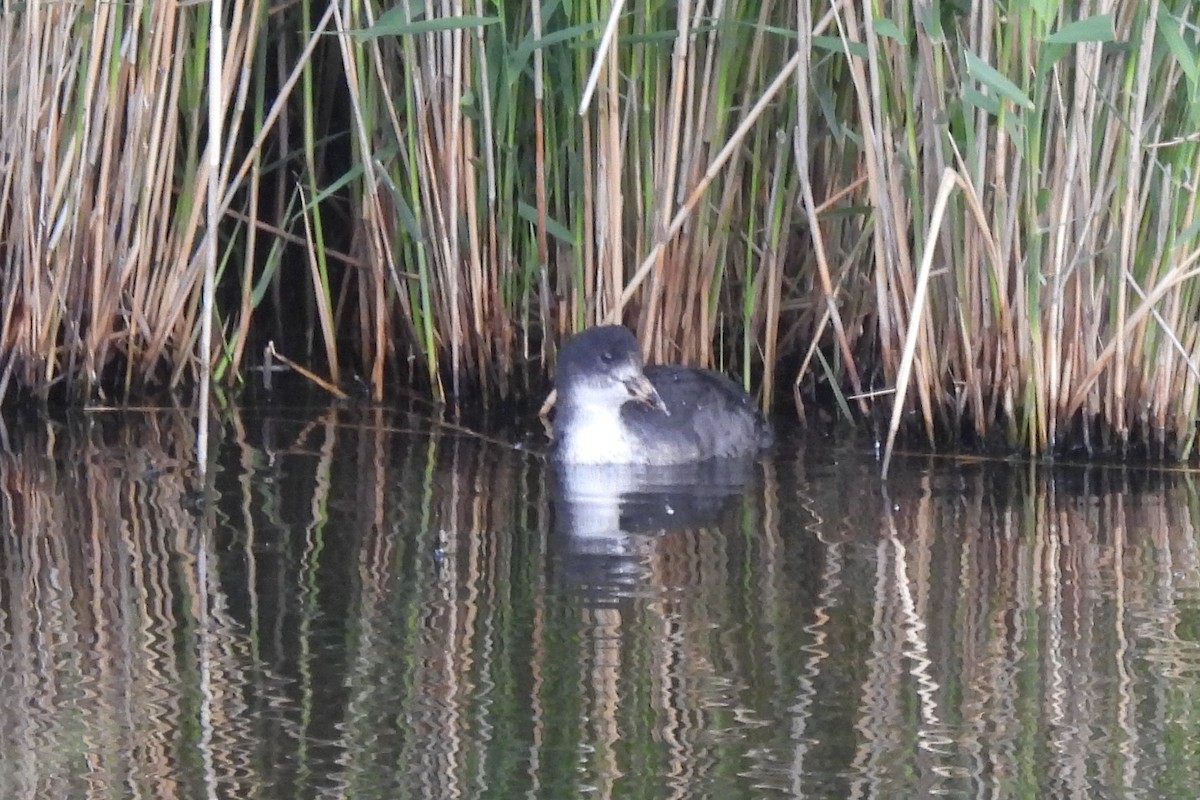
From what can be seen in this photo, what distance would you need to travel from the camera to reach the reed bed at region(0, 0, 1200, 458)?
504cm

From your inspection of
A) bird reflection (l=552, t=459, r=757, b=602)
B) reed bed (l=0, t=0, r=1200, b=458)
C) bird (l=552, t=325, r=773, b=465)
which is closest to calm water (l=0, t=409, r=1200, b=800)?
bird reflection (l=552, t=459, r=757, b=602)

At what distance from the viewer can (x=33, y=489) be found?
502cm

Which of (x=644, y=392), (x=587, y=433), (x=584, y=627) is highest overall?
(x=644, y=392)

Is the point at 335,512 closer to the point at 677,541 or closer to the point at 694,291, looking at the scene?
the point at 677,541

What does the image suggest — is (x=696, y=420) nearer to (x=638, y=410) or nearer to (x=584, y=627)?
(x=638, y=410)

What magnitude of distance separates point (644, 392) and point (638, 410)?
8.1 inches

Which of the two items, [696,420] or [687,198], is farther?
[696,420]

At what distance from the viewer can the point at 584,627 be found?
380 centimetres

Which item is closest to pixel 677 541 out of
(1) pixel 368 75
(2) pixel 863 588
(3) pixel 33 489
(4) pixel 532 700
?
(2) pixel 863 588

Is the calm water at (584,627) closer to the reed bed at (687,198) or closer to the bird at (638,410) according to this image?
the bird at (638,410)

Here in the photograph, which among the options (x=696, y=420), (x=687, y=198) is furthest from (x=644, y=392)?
(x=687, y=198)

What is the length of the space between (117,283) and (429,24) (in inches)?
55.9

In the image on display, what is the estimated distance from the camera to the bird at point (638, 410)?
217 inches

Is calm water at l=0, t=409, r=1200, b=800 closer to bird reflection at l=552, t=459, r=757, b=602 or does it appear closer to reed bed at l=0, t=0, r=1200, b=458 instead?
bird reflection at l=552, t=459, r=757, b=602
